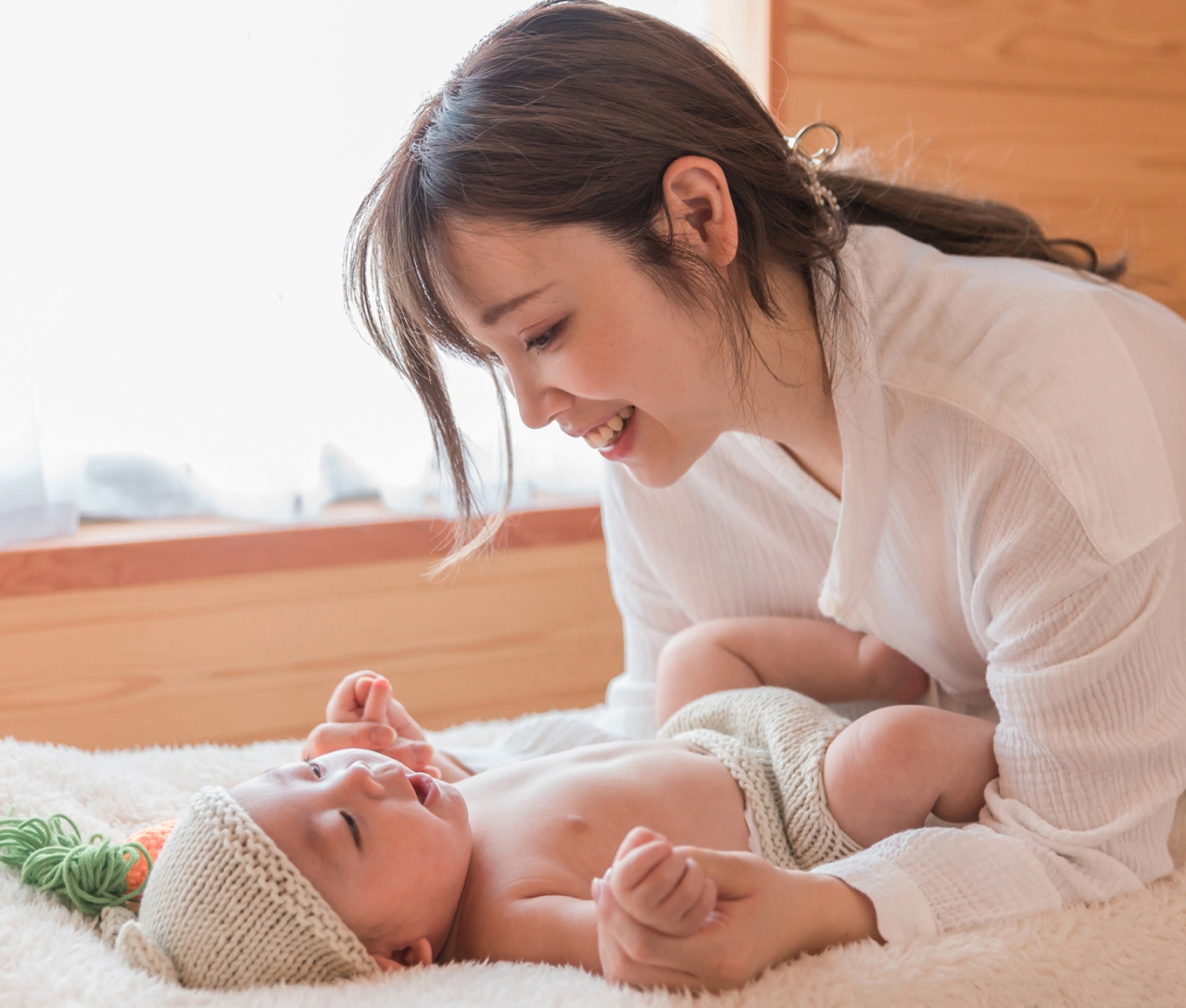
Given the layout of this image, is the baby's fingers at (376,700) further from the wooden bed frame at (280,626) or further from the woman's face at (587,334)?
the wooden bed frame at (280,626)

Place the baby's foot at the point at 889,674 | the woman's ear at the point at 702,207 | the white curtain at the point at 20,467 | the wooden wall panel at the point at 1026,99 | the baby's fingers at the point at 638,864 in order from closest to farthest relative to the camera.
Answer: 1. the baby's fingers at the point at 638,864
2. the woman's ear at the point at 702,207
3. the baby's foot at the point at 889,674
4. the white curtain at the point at 20,467
5. the wooden wall panel at the point at 1026,99

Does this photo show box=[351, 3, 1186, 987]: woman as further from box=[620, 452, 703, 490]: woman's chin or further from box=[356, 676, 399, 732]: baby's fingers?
box=[356, 676, 399, 732]: baby's fingers

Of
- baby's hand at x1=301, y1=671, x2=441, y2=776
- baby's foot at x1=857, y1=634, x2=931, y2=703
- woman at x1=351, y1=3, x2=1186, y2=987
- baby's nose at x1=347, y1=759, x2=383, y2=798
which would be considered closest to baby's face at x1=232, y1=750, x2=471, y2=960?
baby's nose at x1=347, y1=759, x2=383, y2=798

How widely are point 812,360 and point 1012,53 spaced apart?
1.26 meters

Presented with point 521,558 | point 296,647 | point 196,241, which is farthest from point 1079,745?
point 196,241

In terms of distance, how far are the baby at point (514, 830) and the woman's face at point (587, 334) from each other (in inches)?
12.5

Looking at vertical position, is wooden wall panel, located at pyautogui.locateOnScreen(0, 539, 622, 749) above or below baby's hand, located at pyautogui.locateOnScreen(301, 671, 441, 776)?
below

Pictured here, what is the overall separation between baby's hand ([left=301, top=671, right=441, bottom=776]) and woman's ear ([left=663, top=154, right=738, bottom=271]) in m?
0.54

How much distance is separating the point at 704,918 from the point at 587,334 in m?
0.47

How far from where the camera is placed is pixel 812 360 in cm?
105

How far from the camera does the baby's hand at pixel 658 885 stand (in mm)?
661

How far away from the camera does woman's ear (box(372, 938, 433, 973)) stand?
0.85m

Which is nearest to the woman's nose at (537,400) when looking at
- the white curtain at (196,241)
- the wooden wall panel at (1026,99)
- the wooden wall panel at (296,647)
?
the white curtain at (196,241)

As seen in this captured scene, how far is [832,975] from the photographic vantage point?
2.44 feet
